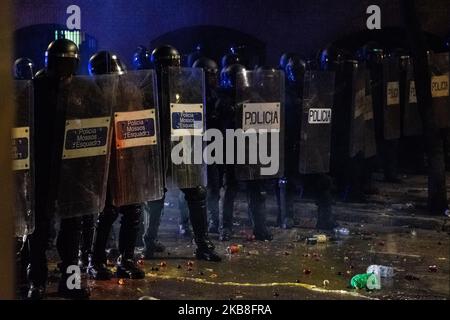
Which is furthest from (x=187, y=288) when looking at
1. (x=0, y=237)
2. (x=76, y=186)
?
(x=0, y=237)

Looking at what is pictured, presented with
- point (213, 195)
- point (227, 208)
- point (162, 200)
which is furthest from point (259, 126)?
point (162, 200)

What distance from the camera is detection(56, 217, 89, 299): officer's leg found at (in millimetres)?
6227

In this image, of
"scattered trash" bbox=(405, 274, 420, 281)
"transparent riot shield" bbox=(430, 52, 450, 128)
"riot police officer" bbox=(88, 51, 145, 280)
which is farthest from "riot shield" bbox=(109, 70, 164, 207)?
"transparent riot shield" bbox=(430, 52, 450, 128)

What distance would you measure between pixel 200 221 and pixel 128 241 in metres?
1.01

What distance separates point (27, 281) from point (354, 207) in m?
5.72

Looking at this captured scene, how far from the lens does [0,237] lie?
3.19m

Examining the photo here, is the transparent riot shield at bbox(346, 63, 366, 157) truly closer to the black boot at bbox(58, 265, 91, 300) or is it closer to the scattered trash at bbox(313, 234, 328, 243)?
the scattered trash at bbox(313, 234, 328, 243)

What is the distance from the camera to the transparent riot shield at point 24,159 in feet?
18.6

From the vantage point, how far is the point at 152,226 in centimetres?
780

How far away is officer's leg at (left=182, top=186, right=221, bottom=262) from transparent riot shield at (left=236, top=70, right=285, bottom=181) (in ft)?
2.82

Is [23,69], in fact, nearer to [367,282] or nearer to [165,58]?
[165,58]

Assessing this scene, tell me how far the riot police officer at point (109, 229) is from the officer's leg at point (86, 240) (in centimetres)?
7

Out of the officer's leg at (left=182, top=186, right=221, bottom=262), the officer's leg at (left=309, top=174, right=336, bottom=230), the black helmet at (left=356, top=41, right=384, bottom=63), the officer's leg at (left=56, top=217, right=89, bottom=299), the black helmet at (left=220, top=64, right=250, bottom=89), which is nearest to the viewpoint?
the officer's leg at (left=56, top=217, right=89, bottom=299)

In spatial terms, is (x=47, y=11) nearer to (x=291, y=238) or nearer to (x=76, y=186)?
(x=291, y=238)
